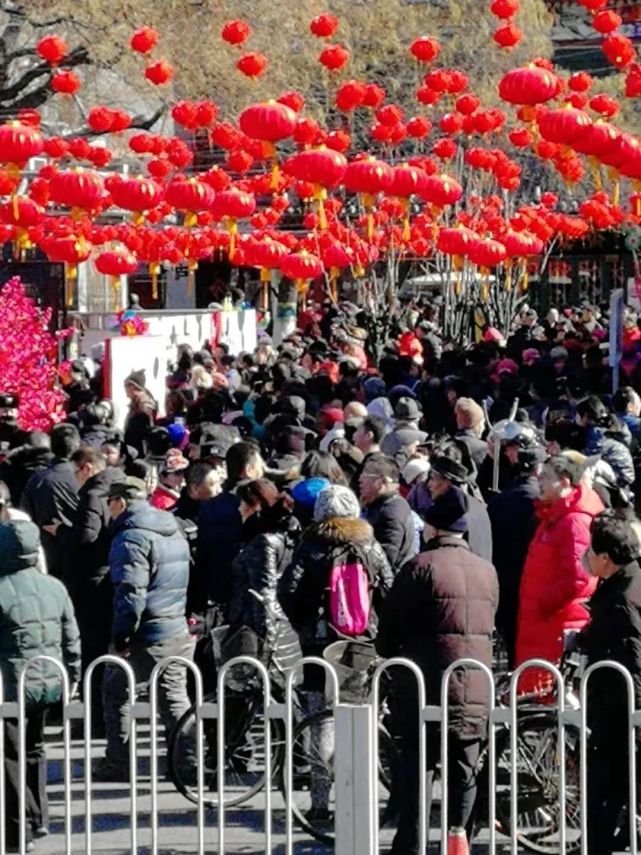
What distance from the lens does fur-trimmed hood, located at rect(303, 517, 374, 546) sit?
32.6 feet

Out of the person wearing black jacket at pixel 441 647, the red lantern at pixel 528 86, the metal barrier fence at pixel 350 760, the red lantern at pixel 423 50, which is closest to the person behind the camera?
the metal barrier fence at pixel 350 760

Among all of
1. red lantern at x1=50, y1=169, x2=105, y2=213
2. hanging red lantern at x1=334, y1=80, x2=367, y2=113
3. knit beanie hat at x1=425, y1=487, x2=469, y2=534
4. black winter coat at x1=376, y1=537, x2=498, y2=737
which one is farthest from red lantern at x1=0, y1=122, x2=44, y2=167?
black winter coat at x1=376, y1=537, x2=498, y2=737

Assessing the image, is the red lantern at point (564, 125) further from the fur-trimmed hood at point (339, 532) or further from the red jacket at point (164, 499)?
the fur-trimmed hood at point (339, 532)

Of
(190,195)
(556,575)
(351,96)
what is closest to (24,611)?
(556,575)

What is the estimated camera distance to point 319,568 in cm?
992

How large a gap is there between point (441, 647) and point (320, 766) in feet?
3.56

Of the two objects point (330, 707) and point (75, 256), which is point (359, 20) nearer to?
point (75, 256)

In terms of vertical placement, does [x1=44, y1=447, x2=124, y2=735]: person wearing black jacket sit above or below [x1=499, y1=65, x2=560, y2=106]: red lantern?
below

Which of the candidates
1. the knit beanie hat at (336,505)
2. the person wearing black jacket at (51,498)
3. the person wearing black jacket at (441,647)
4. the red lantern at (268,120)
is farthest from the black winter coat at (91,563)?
the red lantern at (268,120)

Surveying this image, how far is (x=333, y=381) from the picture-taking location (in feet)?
65.1

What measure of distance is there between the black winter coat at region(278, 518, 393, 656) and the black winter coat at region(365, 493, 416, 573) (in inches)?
42.7

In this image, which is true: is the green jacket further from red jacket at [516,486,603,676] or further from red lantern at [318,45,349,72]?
red lantern at [318,45,349,72]

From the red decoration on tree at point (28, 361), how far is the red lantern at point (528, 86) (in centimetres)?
532

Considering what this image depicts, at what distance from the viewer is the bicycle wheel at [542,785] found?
889 cm
